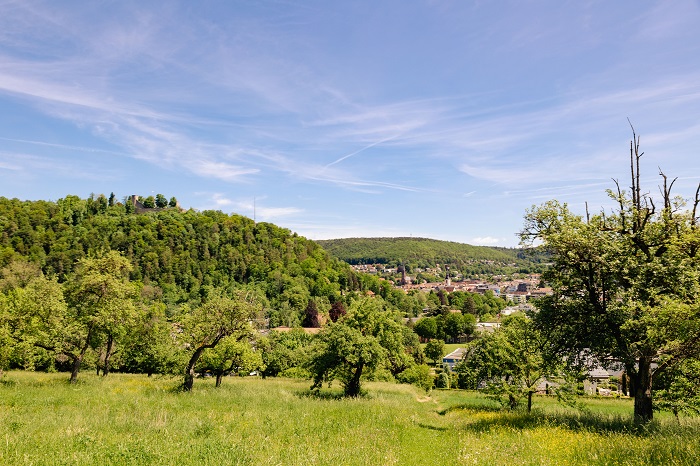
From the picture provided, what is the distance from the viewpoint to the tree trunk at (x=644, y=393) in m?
14.5

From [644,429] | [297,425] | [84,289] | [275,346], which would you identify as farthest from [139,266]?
[644,429]

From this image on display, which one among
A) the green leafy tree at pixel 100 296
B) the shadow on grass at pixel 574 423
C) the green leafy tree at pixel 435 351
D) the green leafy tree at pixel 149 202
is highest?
the green leafy tree at pixel 149 202

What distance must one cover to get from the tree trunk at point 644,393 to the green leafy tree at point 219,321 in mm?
19757

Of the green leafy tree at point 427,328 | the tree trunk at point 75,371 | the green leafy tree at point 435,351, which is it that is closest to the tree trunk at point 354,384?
the tree trunk at point 75,371

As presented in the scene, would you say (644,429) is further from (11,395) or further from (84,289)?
(84,289)

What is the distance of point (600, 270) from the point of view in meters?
14.9

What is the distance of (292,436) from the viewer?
12.3 metres

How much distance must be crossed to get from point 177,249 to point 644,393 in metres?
146

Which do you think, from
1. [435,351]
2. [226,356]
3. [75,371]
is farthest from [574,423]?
[435,351]

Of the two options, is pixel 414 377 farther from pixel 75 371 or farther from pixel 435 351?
pixel 75 371

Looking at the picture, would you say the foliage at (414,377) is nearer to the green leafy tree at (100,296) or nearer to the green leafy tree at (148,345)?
the green leafy tree at (148,345)

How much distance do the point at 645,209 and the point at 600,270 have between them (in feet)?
10.8

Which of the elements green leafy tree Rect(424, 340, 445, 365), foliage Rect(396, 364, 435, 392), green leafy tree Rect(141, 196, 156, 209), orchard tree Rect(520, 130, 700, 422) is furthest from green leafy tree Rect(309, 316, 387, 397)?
green leafy tree Rect(141, 196, 156, 209)

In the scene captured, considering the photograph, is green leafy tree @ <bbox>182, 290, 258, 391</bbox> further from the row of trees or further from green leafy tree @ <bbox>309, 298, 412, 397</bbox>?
green leafy tree @ <bbox>309, 298, 412, 397</bbox>
